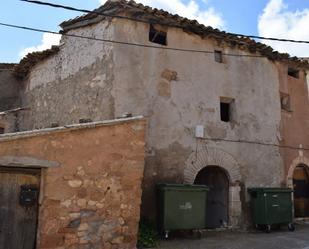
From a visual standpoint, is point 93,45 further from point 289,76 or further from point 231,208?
point 289,76

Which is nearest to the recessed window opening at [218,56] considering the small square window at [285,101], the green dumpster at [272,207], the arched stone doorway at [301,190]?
the small square window at [285,101]

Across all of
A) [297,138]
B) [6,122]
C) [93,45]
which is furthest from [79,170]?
[297,138]

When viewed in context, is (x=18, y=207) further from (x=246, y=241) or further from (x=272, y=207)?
(x=272, y=207)

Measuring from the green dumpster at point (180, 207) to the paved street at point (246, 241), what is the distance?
1.15ft

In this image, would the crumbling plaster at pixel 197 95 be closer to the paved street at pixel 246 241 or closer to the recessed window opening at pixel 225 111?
the recessed window opening at pixel 225 111

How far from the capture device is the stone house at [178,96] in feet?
30.5

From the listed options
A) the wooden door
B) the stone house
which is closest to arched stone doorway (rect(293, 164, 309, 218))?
the stone house

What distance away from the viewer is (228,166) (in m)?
10.3

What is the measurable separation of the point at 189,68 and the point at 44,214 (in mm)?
5921

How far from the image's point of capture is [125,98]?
9109 millimetres

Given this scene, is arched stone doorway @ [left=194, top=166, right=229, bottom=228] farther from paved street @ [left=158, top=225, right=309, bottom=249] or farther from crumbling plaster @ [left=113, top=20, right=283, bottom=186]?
paved street @ [left=158, top=225, right=309, bottom=249]

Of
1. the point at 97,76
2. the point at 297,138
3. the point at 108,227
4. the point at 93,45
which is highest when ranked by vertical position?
the point at 93,45

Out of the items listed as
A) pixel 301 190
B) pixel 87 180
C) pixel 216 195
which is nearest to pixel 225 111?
pixel 216 195

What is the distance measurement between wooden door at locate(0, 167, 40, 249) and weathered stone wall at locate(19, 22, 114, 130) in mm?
3212
